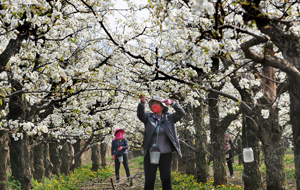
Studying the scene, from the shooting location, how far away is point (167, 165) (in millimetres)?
5539

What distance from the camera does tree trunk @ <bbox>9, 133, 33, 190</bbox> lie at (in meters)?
9.00

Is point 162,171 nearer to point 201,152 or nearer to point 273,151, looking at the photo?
point 273,151

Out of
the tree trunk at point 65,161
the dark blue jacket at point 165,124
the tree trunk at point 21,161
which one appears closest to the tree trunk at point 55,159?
the tree trunk at point 65,161

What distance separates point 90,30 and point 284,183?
21.9 ft

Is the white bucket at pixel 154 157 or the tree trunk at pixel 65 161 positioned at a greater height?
the white bucket at pixel 154 157

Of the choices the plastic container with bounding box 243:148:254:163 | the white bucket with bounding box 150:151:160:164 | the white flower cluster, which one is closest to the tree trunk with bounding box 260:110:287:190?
the white flower cluster

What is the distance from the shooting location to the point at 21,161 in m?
9.00

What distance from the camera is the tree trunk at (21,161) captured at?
900 centimetres

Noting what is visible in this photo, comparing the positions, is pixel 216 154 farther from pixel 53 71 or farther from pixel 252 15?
pixel 252 15

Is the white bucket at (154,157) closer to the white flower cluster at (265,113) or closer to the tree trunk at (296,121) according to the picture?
the tree trunk at (296,121)

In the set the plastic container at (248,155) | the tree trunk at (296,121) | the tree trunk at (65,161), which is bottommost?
the tree trunk at (65,161)

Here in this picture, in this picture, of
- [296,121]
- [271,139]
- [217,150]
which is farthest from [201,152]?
[296,121]

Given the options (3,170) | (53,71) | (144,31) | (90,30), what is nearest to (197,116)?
(144,31)

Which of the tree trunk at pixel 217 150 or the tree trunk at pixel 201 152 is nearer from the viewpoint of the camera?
the tree trunk at pixel 217 150
